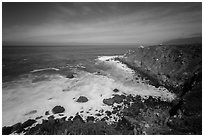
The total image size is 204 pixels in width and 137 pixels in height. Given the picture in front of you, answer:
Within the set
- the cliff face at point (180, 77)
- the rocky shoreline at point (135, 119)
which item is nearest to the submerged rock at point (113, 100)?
the rocky shoreline at point (135, 119)

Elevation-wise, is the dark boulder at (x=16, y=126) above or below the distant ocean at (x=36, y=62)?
below

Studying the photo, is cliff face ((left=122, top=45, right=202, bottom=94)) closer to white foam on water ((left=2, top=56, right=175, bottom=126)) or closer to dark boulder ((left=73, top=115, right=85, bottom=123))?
white foam on water ((left=2, top=56, right=175, bottom=126))

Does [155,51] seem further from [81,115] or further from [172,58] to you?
[81,115]

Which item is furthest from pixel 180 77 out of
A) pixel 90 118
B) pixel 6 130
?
pixel 6 130

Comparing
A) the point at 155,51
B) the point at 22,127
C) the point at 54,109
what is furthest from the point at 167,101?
the point at 155,51

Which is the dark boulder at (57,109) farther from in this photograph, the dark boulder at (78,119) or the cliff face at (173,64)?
the cliff face at (173,64)

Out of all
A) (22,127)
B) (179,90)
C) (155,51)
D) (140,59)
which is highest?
(155,51)
